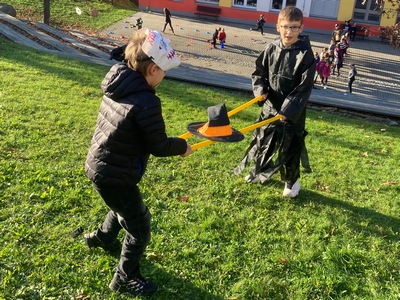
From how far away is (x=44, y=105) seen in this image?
7379mm

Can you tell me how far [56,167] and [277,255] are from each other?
2989 millimetres

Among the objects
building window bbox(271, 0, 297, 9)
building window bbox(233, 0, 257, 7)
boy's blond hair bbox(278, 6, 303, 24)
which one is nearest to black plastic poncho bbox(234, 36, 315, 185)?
boy's blond hair bbox(278, 6, 303, 24)

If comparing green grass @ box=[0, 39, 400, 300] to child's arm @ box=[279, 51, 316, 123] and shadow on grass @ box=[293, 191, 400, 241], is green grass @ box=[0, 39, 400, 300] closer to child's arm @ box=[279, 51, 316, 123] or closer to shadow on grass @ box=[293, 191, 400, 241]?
shadow on grass @ box=[293, 191, 400, 241]

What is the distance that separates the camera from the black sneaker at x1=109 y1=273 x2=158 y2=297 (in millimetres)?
3354

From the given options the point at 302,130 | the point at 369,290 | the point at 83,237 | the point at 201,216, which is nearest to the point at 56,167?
the point at 83,237

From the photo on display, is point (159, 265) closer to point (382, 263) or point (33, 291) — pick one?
point (33, 291)

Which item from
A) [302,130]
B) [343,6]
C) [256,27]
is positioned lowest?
[302,130]

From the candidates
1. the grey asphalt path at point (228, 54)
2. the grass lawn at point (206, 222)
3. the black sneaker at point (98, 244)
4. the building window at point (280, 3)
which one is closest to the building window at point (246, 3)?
the building window at point (280, 3)

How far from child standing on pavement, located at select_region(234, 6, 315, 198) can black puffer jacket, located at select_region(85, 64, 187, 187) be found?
1.94 metres

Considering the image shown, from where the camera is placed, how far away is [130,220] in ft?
10.5

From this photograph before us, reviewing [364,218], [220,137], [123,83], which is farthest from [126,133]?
[364,218]

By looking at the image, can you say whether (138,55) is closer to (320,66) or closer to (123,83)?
(123,83)

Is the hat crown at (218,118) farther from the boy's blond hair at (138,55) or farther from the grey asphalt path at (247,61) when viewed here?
the grey asphalt path at (247,61)

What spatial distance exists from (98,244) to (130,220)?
2.63 ft
